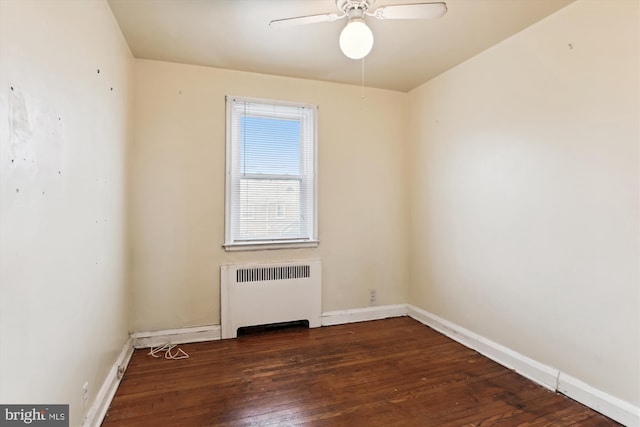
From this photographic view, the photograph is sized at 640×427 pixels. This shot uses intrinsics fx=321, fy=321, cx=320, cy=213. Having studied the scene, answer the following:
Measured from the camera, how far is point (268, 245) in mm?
3139

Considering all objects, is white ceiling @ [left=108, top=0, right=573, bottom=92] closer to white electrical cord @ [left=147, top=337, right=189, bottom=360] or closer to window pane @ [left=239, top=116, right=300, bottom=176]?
window pane @ [left=239, top=116, right=300, bottom=176]

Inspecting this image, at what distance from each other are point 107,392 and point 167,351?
2.51ft

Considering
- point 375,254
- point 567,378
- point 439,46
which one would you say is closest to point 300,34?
point 439,46

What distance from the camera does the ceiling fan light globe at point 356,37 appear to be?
1830 millimetres

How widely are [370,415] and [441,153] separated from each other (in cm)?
239

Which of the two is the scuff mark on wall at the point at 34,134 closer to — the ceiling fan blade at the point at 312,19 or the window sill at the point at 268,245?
the ceiling fan blade at the point at 312,19

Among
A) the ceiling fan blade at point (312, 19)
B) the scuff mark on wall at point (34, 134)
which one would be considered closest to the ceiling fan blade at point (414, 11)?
the ceiling fan blade at point (312, 19)

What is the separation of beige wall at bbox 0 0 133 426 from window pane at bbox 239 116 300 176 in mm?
1156

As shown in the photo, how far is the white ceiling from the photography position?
2092 millimetres

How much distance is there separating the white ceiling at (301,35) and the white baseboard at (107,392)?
239cm

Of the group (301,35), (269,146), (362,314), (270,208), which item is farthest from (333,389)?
(301,35)

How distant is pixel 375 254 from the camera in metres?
3.54

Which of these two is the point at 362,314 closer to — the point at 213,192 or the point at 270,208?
the point at 270,208

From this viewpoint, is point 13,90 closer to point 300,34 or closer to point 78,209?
point 78,209
